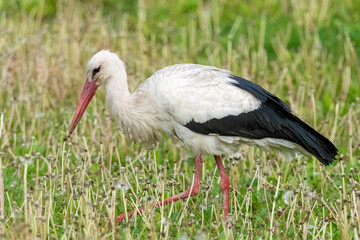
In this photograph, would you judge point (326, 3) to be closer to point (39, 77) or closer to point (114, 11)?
point (114, 11)

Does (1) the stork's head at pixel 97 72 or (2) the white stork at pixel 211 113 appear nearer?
(2) the white stork at pixel 211 113

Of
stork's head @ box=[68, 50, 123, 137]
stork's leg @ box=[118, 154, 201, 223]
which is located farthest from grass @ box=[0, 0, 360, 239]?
stork's head @ box=[68, 50, 123, 137]

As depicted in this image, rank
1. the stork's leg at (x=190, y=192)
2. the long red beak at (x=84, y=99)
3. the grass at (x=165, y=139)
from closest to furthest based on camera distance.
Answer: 1. the grass at (x=165, y=139)
2. the stork's leg at (x=190, y=192)
3. the long red beak at (x=84, y=99)

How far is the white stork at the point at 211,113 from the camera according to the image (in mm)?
5043

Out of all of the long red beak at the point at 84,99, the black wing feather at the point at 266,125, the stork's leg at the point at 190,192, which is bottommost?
the stork's leg at the point at 190,192

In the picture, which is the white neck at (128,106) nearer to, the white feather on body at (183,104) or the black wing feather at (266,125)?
the white feather on body at (183,104)

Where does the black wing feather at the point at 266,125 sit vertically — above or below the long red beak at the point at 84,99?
below

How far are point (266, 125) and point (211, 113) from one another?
1.38 feet

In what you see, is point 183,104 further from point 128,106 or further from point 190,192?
point 190,192

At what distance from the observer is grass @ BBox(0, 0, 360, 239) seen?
4445mm

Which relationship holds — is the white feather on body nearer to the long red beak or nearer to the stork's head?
the stork's head

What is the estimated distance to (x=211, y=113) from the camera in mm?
5141

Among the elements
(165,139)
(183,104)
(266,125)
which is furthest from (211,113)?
(165,139)

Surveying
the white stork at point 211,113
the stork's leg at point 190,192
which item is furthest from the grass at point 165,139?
the white stork at point 211,113
